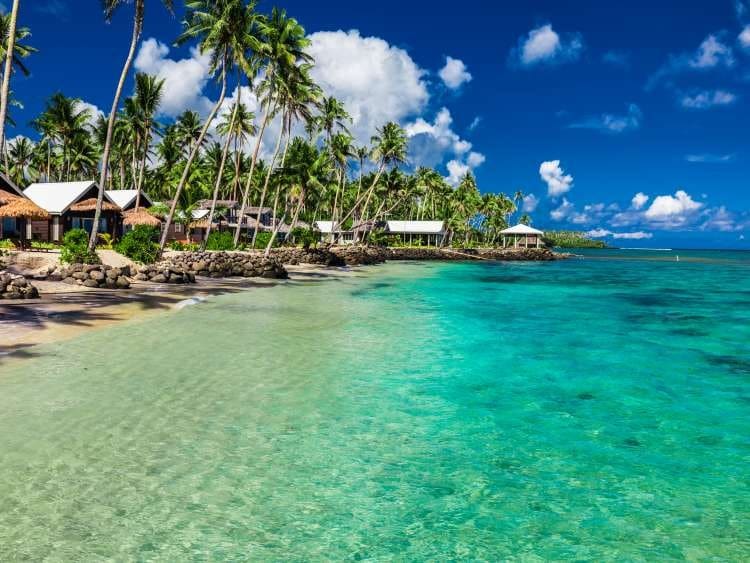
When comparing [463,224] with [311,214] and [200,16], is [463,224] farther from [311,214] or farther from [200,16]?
[200,16]

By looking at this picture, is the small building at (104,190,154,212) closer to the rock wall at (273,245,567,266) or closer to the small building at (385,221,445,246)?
the rock wall at (273,245,567,266)

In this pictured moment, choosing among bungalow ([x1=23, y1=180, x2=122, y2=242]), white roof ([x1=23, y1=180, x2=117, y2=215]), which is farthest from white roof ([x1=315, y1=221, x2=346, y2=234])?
white roof ([x1=23, y1=180, x2=117, y2=215])

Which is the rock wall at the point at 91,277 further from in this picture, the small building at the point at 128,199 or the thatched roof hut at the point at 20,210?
the small building at the point at 128,199

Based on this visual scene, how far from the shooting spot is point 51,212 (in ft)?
133

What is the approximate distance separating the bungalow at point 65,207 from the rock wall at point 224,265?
31.0 feet

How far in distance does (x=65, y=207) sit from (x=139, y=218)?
561cm

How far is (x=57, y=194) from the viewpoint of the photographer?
42781 mm

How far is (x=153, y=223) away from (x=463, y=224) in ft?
232

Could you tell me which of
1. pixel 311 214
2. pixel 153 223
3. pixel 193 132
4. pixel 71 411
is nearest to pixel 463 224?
pixel 311 214

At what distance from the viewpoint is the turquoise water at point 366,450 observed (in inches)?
206

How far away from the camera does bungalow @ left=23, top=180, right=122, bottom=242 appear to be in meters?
40.8

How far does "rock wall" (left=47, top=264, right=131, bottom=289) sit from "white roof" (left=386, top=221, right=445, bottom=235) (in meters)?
75.1

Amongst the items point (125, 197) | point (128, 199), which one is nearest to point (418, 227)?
point (125, 197)

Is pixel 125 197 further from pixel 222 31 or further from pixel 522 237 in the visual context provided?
pixel 522 237
